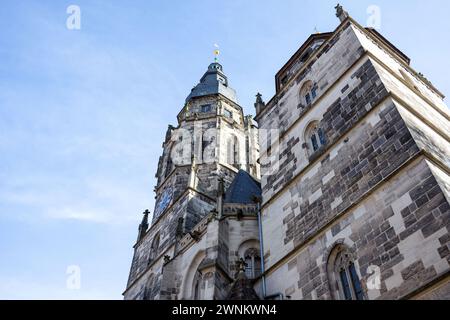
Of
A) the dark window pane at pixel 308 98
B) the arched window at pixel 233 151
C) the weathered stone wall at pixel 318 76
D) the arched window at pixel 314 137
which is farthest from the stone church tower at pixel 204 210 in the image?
the dark window pane at pixel 308 98

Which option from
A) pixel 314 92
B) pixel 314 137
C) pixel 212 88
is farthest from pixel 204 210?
pixel 212 88

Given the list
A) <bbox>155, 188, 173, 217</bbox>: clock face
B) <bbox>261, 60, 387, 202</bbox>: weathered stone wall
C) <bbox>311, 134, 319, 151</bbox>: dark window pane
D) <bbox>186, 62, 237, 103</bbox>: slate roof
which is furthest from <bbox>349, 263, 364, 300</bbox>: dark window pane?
<bbox>186, 62, 237, 103</bbox>: slate roof

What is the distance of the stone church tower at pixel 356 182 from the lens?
6.78m

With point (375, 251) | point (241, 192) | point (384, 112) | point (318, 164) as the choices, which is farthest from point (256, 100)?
point (375, 251)

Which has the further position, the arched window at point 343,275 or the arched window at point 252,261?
the arched window at point 252,261

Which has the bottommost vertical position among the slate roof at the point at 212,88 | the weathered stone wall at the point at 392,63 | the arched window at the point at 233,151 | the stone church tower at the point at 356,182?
the stone church tower at the point at 356,182

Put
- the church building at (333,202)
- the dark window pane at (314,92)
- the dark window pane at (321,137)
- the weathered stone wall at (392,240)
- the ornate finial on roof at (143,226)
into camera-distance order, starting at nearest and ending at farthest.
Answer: the weathered stone wall at (392,240) < the church building at (333,202) < the dark window pane at (321,137) < the dark window pane at (314,92) < the ornate finial on roof at (143,226)

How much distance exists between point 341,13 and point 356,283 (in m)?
8.80

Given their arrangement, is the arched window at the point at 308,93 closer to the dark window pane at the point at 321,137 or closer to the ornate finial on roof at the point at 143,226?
the dark window pane at the point at 321,137

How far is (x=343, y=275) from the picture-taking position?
25.8 ft

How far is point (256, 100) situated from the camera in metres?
15.8

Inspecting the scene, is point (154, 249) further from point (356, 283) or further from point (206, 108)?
point (356, 283)

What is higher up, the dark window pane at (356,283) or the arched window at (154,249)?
the arched window at (154,249)

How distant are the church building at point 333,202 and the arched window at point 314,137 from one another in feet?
0.11
